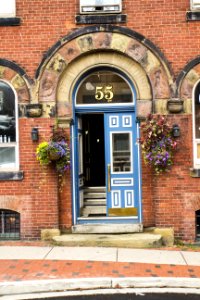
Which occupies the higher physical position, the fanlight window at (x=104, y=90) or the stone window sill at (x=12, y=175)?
the fanlight window at (x=104, y=90)

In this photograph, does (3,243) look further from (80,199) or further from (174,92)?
(174,92)

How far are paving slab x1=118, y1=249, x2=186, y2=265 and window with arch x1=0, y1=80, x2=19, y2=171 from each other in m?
3.29

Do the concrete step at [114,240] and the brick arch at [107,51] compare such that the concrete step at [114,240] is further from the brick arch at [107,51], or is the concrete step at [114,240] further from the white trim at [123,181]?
the brick arch at [107,51]

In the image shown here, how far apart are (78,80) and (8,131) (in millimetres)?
2029

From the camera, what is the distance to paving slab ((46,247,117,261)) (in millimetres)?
7684

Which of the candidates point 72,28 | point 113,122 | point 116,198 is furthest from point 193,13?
point 116,198

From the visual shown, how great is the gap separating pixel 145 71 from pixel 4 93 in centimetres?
331

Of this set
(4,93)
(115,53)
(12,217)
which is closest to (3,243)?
(12,217)

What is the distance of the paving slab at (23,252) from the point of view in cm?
783

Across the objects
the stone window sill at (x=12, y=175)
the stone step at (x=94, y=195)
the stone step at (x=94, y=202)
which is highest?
the stone window sill at (x=12, y=175)

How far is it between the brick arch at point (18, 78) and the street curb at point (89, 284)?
4.36 meters

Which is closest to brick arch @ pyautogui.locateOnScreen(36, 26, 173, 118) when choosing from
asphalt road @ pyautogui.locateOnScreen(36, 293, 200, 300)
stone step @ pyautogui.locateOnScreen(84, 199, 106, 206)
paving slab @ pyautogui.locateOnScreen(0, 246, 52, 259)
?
stone step @ pyautogui.locateOnScreen(84, 199, 106, 206)

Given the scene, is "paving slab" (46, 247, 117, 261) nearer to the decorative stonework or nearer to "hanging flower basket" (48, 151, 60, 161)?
"hanging flower basket" (48, 151, 60, 161)

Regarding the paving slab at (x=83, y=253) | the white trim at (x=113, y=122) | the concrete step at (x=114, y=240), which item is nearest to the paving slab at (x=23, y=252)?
the paving slab at (x=83, y=253)
